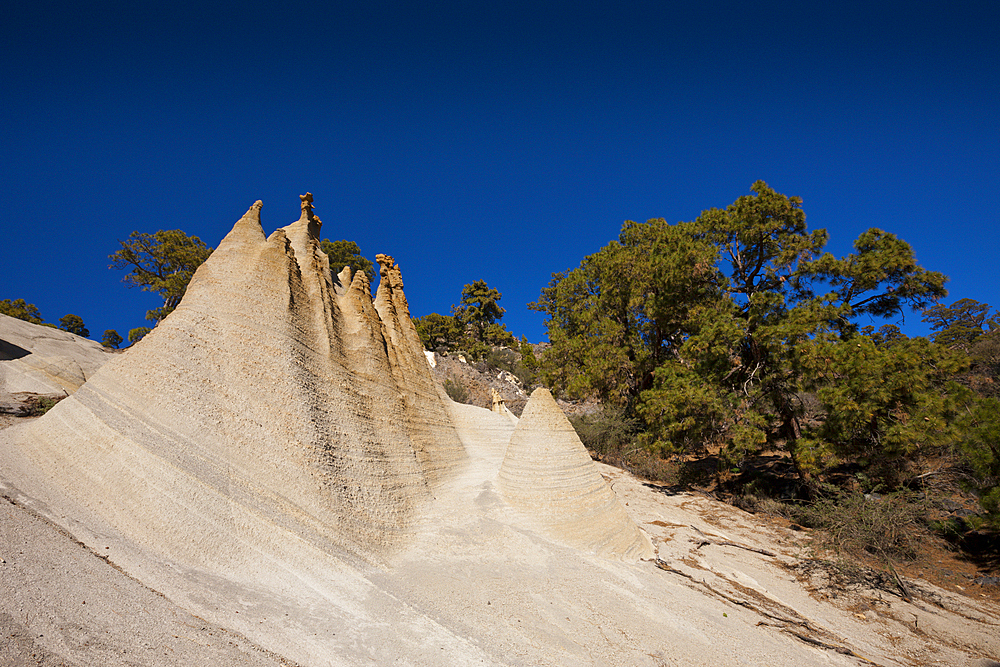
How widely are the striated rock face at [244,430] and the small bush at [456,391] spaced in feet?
35.7

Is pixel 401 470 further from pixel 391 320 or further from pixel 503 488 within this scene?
pixel 391 320

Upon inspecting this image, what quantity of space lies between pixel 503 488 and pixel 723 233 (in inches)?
441

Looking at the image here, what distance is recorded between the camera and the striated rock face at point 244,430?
12.3ft

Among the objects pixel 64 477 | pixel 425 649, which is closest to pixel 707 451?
pixel 425 649

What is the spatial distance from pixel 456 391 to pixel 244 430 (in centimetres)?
1337

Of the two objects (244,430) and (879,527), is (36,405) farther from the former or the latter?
(879,527)

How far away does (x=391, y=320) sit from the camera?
28.2ft

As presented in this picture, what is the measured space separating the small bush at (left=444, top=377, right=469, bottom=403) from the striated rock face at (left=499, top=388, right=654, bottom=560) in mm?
11030

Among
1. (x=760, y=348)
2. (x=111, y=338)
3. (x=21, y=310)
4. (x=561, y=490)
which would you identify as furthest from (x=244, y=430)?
(x=111, y=338)

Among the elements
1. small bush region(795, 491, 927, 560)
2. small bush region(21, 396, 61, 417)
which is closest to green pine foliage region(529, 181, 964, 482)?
small bush region(795, 491, 927, 560)

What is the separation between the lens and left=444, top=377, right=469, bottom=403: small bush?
17.5m

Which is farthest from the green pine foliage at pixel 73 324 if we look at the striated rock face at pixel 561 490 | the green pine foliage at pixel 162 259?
the striated rock face at pixel 561 490

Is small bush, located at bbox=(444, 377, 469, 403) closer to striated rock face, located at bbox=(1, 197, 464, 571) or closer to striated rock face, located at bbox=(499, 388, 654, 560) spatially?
striated rock face, located at bbox=(1, 197, 464, 571)

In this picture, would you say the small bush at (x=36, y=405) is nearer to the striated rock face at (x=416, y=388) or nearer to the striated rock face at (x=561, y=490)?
the striated rock face at (x=416, y=388)
